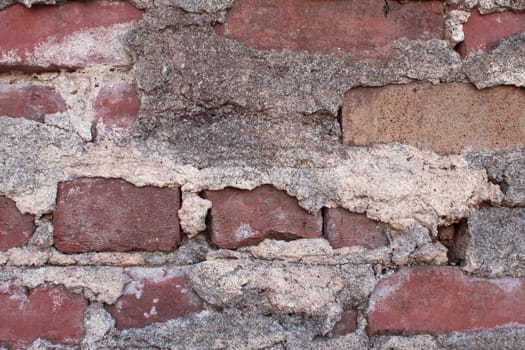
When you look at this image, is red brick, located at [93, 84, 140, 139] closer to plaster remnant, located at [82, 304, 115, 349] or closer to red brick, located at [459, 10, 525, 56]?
plaster remnant, located at [82, 304, 115, 349]

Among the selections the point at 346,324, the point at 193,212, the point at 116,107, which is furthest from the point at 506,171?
the point at 116,107

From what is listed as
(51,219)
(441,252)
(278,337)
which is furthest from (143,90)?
(441,252)

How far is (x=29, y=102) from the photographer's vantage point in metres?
0.91

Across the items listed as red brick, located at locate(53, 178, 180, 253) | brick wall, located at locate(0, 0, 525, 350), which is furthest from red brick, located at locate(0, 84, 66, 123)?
red brick, located at locate(53, 178, 180, 253)

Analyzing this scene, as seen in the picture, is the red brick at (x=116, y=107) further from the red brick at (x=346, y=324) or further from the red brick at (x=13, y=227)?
the red brick at (x=346, y=324)

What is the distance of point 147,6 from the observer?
35.6 inches

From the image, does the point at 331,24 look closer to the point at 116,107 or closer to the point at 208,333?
the point at 116,107

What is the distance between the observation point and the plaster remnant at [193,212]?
3.01 feet

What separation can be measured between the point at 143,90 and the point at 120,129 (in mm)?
66

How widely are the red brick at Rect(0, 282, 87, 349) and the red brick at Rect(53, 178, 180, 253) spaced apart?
0.07 m

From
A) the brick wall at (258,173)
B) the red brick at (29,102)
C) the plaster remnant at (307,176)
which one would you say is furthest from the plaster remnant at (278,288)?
the red brick at (29,102)

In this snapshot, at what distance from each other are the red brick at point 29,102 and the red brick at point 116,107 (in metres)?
0.05

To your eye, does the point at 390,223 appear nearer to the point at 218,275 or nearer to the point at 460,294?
the point at 460,294

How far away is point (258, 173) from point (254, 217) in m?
0.07
